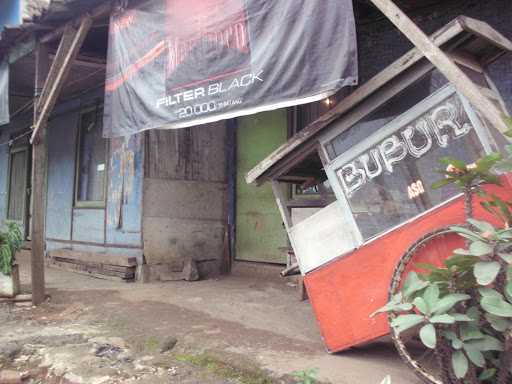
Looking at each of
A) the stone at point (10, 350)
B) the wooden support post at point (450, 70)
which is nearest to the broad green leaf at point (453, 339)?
the wooden support post at point (450, 70)

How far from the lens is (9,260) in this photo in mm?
5395

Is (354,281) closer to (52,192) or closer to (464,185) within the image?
(464,185)

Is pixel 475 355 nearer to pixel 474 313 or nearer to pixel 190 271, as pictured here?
pixel 474 313

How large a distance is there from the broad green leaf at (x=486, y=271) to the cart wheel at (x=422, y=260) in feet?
1.47

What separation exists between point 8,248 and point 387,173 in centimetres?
458

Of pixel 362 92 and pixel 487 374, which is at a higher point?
pixel 362 92

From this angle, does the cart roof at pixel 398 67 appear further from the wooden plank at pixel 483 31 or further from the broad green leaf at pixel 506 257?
the broad green leaf at pixel 506 257

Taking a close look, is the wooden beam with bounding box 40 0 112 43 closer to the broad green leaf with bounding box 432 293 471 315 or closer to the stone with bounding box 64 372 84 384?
the stone with bounding box 64 372 84 384

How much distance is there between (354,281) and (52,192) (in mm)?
8002

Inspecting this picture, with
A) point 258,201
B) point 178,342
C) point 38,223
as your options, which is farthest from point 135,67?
point 258,201

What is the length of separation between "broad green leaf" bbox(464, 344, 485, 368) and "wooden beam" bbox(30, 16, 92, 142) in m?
4.90

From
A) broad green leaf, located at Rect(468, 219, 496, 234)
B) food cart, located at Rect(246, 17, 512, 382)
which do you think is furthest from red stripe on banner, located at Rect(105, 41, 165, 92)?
broad green leaf, located at Rect(468, 219, 496, 234)

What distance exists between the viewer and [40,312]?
Answer: 4.99 metres

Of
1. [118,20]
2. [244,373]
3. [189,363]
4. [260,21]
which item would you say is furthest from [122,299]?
[260,21]
